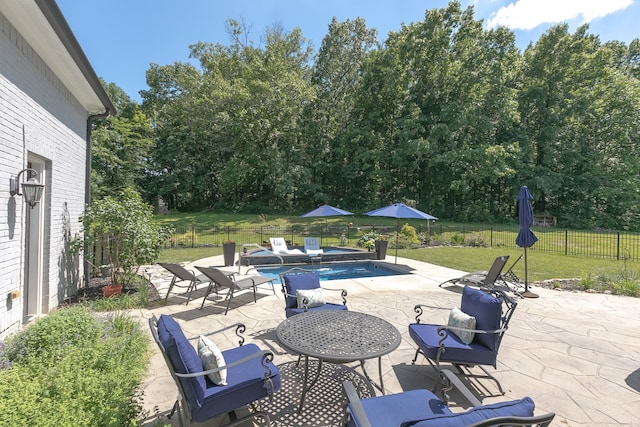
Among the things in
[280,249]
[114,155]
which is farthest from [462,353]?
[114,155]

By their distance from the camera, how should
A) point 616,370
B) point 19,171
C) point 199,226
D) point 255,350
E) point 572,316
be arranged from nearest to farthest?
point 255,350 < point 616,370 < point 19,171 < point 572,316 < point 199,226

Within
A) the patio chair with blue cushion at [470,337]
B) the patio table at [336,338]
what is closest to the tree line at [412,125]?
the patio chair with blue cushion at [470,337]

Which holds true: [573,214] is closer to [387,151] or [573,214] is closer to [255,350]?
[387,151]

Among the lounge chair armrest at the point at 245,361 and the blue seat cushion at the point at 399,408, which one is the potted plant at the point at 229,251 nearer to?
the lounge chair armrest at the point at 245,361

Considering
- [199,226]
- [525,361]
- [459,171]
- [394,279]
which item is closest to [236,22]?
[199,226]

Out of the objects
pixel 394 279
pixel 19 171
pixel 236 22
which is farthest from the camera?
pixel 236 22

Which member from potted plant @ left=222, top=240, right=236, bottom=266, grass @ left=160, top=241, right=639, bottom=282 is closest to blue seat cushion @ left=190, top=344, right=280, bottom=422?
potted plant @ left=222, top=240, right=236, bottom=266

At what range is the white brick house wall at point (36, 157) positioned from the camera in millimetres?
3785

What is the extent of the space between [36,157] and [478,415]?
626cm

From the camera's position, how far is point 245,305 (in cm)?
610

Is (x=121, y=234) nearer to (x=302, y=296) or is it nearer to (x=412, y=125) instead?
(x=302, y=296)

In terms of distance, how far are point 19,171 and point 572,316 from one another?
8684 millimetres

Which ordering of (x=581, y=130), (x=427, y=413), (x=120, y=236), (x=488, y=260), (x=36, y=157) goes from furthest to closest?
1. (x=581, y=130)
2. (x=488, y=260)
3. (x=120, y=236)
4. (x=36, y=157)
5. (x=427, y=413)

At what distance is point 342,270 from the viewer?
437 inches
